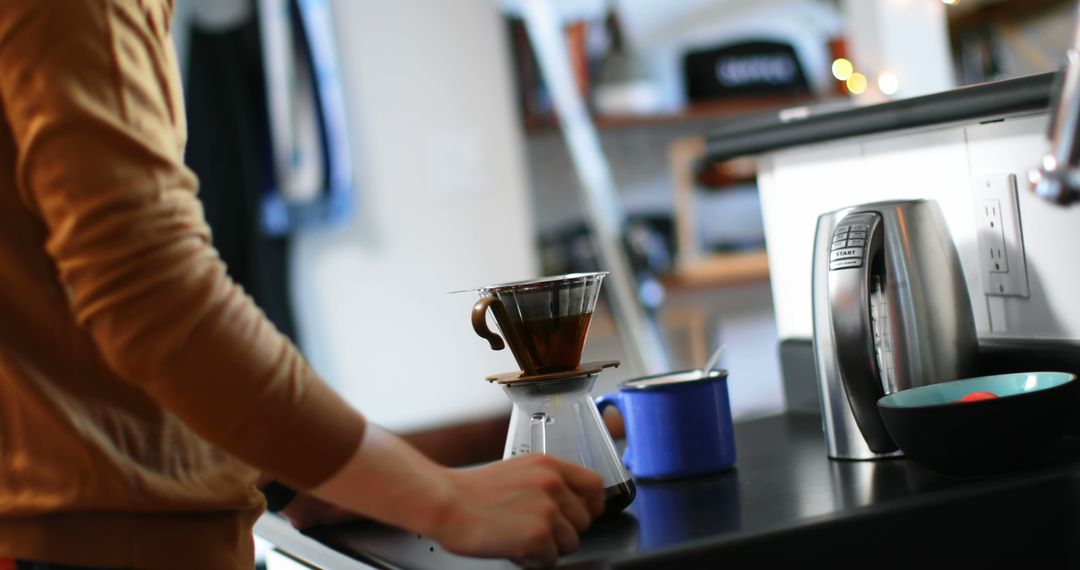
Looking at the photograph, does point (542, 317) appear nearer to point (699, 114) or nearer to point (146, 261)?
point (146, 261)

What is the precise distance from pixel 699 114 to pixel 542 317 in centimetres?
255

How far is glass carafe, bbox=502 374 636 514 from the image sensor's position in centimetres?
83

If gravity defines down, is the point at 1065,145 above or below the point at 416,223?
below

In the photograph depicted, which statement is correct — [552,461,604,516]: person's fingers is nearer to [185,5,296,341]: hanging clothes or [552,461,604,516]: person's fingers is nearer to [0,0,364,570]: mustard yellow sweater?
[0,0,364,570]: mustard yellow sweater

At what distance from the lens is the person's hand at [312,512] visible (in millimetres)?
959

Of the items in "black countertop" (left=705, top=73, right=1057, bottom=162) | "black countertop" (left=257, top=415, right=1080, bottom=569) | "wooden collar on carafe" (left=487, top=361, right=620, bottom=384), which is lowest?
"black countertop" (left=257, top=415, right=1080, bottom=569)

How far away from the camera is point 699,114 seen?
10.7 feet

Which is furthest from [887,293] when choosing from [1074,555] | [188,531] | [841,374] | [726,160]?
[188,531]

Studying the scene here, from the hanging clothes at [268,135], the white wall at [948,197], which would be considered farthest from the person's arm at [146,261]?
the hanging clothes at [268,135]

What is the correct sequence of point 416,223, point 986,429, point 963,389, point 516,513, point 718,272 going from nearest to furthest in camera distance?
point 516,513, point 986,429, point 963,389, point 416,223, point 718,272

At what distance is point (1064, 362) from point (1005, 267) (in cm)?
12

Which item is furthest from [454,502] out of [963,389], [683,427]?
[963,389]

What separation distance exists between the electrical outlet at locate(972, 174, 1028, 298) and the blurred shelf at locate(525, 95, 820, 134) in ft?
7.14

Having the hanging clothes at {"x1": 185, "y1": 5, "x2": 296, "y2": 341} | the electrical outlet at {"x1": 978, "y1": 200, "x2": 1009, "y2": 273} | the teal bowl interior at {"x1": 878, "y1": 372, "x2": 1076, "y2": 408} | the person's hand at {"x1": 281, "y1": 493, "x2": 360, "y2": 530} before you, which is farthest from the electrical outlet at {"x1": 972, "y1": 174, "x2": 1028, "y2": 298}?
the hanging clothes at {"x1": 185, "y1": 5, "x2": 296, "y2": 341}
